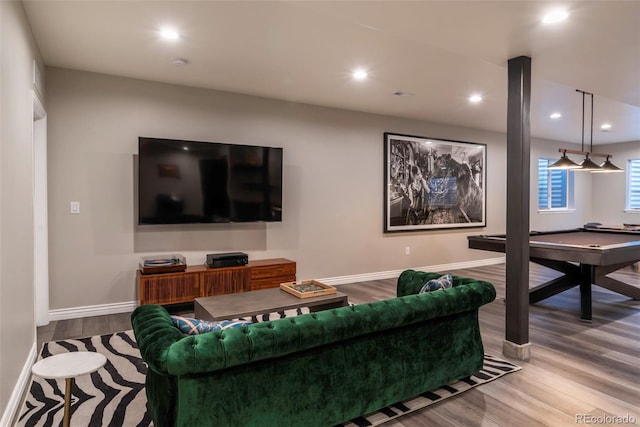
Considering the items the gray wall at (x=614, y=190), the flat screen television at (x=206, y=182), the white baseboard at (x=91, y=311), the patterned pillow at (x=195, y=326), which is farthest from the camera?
the gray wall at (x=614, y=190)

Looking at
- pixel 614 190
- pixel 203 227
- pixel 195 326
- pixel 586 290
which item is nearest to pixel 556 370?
pixel 586 290

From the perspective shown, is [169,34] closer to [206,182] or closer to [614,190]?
[206,182]

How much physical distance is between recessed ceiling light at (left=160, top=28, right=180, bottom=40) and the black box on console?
2198mm

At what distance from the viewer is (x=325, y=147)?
548cm

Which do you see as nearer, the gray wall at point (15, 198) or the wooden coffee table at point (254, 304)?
the gray wall at point (15, 198)

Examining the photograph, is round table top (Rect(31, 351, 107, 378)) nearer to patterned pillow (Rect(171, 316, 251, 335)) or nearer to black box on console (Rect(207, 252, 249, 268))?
patterned pillow (Rect(171, 316, 251, 335))

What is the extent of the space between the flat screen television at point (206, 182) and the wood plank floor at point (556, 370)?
124 centimetres

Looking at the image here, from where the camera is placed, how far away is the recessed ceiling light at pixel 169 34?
10.00 ft

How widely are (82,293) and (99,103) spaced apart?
1934 mm

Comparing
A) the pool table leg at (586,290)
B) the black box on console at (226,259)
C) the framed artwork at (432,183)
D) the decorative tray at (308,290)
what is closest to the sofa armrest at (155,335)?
the decorative tray at (308,290)

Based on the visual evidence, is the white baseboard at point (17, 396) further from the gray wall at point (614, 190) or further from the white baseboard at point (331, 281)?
the gray wall at point (614, 190)

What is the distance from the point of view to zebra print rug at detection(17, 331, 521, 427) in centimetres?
218

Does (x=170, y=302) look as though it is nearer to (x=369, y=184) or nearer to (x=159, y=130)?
(x=159, y=130)

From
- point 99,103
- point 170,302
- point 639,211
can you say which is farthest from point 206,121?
point 639,211
